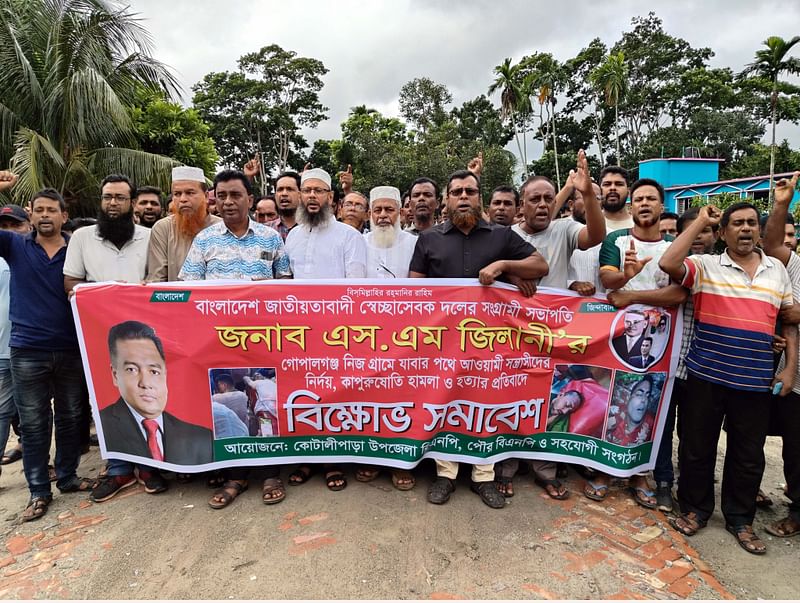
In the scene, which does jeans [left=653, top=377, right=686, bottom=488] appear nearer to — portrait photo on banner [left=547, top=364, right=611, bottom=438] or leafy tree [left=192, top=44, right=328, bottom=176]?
portrait photo on banner [left=547, top=364, right=611, bottom=438]

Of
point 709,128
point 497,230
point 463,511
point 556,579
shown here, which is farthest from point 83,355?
point 709,128

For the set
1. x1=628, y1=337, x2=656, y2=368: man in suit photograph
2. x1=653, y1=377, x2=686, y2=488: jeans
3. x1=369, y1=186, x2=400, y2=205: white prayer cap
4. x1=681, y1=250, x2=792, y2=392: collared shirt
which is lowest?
x1=653, y1=377, x2=686, y2=488: jeans

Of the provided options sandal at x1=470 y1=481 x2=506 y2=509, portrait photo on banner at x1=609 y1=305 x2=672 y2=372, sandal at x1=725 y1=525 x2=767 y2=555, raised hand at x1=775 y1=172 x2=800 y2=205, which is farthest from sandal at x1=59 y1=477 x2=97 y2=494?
raised hand at x1=775 y1=172 x2=800 y2=205

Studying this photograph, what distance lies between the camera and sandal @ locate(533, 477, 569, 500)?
351 centimetres

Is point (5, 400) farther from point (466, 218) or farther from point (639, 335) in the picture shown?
point (639, 335)

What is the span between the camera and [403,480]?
353 cm

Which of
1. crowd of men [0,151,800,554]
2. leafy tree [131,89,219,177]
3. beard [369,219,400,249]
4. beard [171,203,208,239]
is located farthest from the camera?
leafy tree [131,89,219,177]

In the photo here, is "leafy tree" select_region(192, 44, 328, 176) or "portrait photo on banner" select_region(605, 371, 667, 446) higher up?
"leafy tree" select_region(192, 44, 328, 176)

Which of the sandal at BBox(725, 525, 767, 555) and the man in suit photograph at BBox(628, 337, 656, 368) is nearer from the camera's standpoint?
the sandal at BBox(725, 525, 767, 555)

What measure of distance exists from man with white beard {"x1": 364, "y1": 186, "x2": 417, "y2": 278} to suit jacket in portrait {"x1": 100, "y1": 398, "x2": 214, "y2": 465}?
1895 millimetres

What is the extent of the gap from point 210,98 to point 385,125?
12248 millimetres

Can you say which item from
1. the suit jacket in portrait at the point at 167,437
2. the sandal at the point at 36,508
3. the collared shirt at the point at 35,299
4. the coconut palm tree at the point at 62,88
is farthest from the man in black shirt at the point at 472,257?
the coconut palm tree at the point at 62,88

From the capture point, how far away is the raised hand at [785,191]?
3162mm

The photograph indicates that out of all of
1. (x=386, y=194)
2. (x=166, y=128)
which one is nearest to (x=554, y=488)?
(x=386, y=194)
